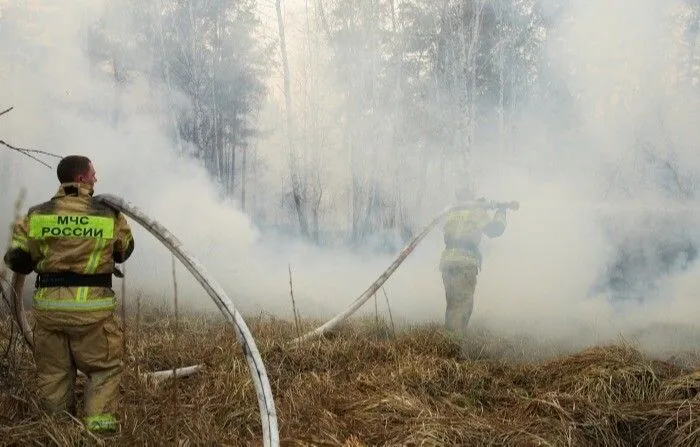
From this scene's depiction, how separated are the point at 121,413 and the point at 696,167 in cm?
1532

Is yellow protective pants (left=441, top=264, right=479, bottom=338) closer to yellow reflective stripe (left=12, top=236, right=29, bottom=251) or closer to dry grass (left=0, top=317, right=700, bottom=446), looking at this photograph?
dry grass (left=0, top=317, right=700, bottom=446)

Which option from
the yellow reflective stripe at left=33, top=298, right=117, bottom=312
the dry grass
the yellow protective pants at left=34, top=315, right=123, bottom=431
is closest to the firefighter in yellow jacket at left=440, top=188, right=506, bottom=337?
the dry grass

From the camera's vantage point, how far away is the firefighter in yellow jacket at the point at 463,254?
583 centimetres

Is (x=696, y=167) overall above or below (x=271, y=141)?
below

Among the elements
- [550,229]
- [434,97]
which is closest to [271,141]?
[434,97]

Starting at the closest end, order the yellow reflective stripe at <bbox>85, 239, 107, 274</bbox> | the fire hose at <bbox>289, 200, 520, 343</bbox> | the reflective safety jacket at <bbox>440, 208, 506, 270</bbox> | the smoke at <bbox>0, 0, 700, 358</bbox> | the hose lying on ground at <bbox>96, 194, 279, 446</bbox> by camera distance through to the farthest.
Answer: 1. the hose lying on ground at <bbox>96, 194, 279, 446</bbox>
2. the yellow reflective stripe at <bbox>85, 239, 107, 274</bbox>
3. the fire hose at <bbox>289, 200, 520, 343</bbox>
4. the reflective safety jacket at <bbox>440, 208, 506, 270</bbox>
5. the smoke at <bbox>0, 0, 700, 358</bbox>

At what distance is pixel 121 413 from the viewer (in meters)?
3.14

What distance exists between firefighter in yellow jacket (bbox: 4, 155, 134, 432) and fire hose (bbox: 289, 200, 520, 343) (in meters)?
2.04

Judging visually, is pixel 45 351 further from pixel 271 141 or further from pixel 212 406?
pixel 271 141

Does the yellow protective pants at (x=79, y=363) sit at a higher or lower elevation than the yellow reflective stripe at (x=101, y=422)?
higher

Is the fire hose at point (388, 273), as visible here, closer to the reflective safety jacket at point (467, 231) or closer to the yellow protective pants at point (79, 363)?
the reflective safety jacket at point (467, 231)

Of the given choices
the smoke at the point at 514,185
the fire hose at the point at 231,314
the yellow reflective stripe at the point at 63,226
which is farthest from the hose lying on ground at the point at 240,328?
the smoke at the point at 514,185

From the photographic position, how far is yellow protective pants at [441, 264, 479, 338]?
588 cm

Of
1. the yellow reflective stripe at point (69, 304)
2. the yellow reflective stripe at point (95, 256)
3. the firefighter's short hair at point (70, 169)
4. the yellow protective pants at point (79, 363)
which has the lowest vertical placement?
the yellow protective pants at point (79, 363)
